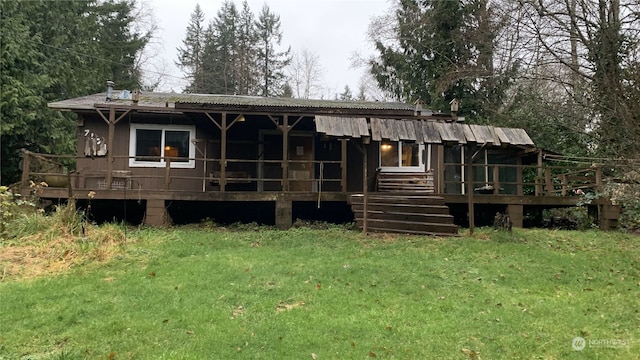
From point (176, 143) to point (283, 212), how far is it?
473 centimetres

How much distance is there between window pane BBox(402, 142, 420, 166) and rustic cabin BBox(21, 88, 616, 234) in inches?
1.3

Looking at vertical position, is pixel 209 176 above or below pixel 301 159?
below

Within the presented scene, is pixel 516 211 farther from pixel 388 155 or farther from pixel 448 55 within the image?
pixel 448 55

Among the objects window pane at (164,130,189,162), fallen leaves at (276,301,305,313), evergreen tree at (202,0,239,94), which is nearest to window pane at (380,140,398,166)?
window pane at (164,130,189,162)

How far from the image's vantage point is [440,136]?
899cm

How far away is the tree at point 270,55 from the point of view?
33.1 meters

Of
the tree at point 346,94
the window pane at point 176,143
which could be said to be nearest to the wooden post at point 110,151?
the window pane at point 176,143

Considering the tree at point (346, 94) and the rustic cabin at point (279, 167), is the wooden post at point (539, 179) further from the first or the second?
the tree at point (346, 94)

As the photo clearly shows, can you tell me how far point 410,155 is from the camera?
13578mm

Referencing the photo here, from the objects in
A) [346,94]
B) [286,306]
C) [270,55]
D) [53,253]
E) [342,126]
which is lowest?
[286,306]

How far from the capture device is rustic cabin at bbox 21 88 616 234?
32.2ft

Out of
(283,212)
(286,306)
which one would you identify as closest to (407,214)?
(283,212)

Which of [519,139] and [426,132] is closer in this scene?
[426,132]

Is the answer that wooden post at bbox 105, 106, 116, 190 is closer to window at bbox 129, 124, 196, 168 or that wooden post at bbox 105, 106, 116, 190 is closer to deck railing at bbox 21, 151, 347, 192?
deck railing at bbox 21, 151, 347, 192
